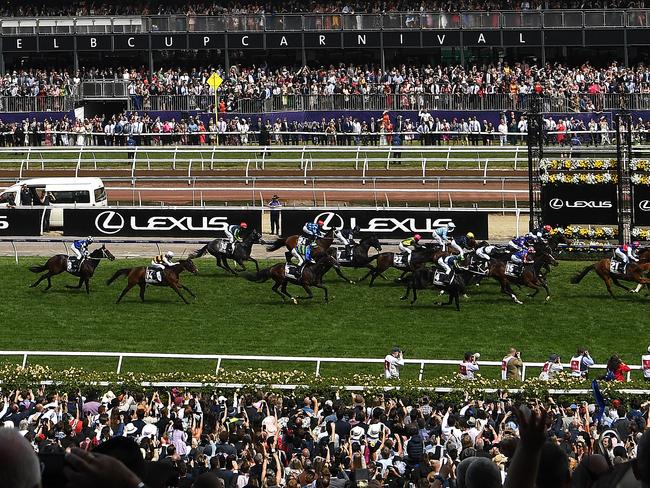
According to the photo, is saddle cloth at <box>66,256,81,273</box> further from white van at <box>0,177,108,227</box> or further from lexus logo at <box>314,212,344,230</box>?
lexus logo at <box>314,212,344,230</box>

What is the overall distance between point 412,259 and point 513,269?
1995 mm

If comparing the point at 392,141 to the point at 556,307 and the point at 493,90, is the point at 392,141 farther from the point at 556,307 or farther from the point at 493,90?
the point at 556,307

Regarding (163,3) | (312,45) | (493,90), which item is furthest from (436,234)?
A: (163,3)

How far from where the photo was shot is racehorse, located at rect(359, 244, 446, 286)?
2558cm

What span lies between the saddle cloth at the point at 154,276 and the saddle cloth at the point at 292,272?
228 centimetres

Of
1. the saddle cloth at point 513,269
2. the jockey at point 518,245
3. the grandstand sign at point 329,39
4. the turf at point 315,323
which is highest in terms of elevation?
the grandstand sign at point 329,39

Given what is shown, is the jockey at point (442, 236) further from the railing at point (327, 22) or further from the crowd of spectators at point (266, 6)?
the crowd of spectators at point (266, 6)

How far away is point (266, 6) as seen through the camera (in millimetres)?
53719

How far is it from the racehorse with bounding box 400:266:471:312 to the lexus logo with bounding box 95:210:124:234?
344 inches

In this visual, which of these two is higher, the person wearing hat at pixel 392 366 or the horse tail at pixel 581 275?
the horse tail at pixel 581 275

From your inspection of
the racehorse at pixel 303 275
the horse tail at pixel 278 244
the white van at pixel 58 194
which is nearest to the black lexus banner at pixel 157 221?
the white van at pixel 58 194

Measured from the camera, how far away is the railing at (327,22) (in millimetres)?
49219

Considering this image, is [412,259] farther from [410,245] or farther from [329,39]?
[329,39]

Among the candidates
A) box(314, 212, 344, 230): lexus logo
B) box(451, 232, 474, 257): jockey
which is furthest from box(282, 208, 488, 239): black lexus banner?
box(451, 232, 474, 257): jockey
